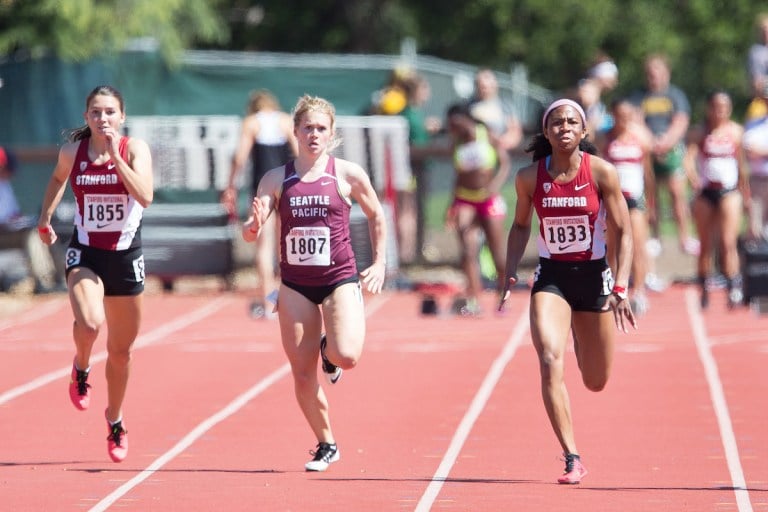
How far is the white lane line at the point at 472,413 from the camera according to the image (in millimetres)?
8566

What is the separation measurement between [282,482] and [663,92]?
11.0 m

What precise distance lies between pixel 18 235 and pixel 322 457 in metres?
10.3

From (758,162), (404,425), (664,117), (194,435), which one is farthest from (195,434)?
(664,117)

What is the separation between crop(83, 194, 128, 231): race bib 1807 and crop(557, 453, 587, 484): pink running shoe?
2.61 meters

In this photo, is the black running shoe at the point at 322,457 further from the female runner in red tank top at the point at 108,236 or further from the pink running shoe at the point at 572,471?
the pink running shoe at the point at 572,471

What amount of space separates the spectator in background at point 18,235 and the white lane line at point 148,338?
176 cm

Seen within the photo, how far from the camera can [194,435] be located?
10.5 meters

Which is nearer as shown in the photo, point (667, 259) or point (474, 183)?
point (474, 183)

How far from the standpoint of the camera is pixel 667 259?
22125 mm

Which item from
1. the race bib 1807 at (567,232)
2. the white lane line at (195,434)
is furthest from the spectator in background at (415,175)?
the race bib 1807 at (567,232)

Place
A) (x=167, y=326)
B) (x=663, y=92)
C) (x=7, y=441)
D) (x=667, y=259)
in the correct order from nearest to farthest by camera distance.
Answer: (x=7, y=441)
(x=167, y=326)
(x=663, y=92)
(x=667, y=259)

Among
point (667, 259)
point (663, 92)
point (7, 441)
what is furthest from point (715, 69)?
point (7, 441)

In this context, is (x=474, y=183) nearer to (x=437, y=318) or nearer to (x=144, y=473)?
(x=437, y=318)

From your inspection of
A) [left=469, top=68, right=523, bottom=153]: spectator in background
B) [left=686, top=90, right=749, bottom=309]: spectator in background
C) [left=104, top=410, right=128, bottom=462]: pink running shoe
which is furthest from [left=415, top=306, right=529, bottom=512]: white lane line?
[left=469, top=68, right=523, bottom=153]: spectator in background
